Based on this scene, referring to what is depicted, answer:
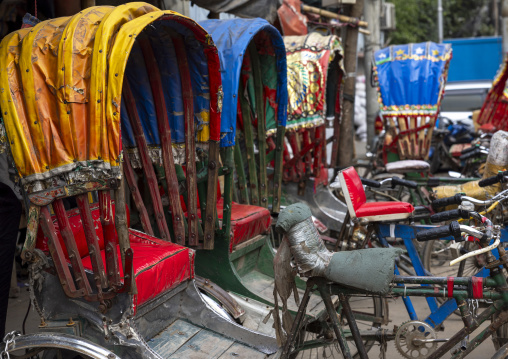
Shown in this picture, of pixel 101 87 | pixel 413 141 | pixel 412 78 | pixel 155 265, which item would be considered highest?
pixel 101 87

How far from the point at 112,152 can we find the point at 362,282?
117 centimetres

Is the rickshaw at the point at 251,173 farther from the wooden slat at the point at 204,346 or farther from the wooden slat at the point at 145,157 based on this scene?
the wooden slat at the point at 145,157

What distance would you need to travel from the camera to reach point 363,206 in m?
3.61

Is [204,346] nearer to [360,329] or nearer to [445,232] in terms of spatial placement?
[360,329]

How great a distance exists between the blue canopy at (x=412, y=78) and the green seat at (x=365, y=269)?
183 inches

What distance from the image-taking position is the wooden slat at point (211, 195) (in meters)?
3.46

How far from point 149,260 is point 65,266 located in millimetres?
442

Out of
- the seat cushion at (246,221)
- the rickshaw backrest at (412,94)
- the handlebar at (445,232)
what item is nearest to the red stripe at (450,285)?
the handlebar at (445,232)

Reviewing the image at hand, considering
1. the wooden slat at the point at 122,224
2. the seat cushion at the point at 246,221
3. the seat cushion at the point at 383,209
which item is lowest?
the seat cushion at the point at 246,221

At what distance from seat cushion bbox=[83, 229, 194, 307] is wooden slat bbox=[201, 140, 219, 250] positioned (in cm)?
44

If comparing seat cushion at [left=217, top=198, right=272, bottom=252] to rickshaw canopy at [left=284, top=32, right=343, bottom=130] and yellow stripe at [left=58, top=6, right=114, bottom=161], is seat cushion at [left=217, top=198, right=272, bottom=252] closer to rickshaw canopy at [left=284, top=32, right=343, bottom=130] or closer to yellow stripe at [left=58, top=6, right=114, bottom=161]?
rickshaw canopy at [left=284, top=32, right=343, bottom=130]

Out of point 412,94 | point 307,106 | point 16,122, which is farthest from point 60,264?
point 412,94

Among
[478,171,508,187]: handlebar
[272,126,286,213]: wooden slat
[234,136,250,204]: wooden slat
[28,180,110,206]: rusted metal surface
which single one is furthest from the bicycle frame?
[272,126,286,213]: wooden slat

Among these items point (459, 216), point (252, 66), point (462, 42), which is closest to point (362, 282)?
point (459, 216)
